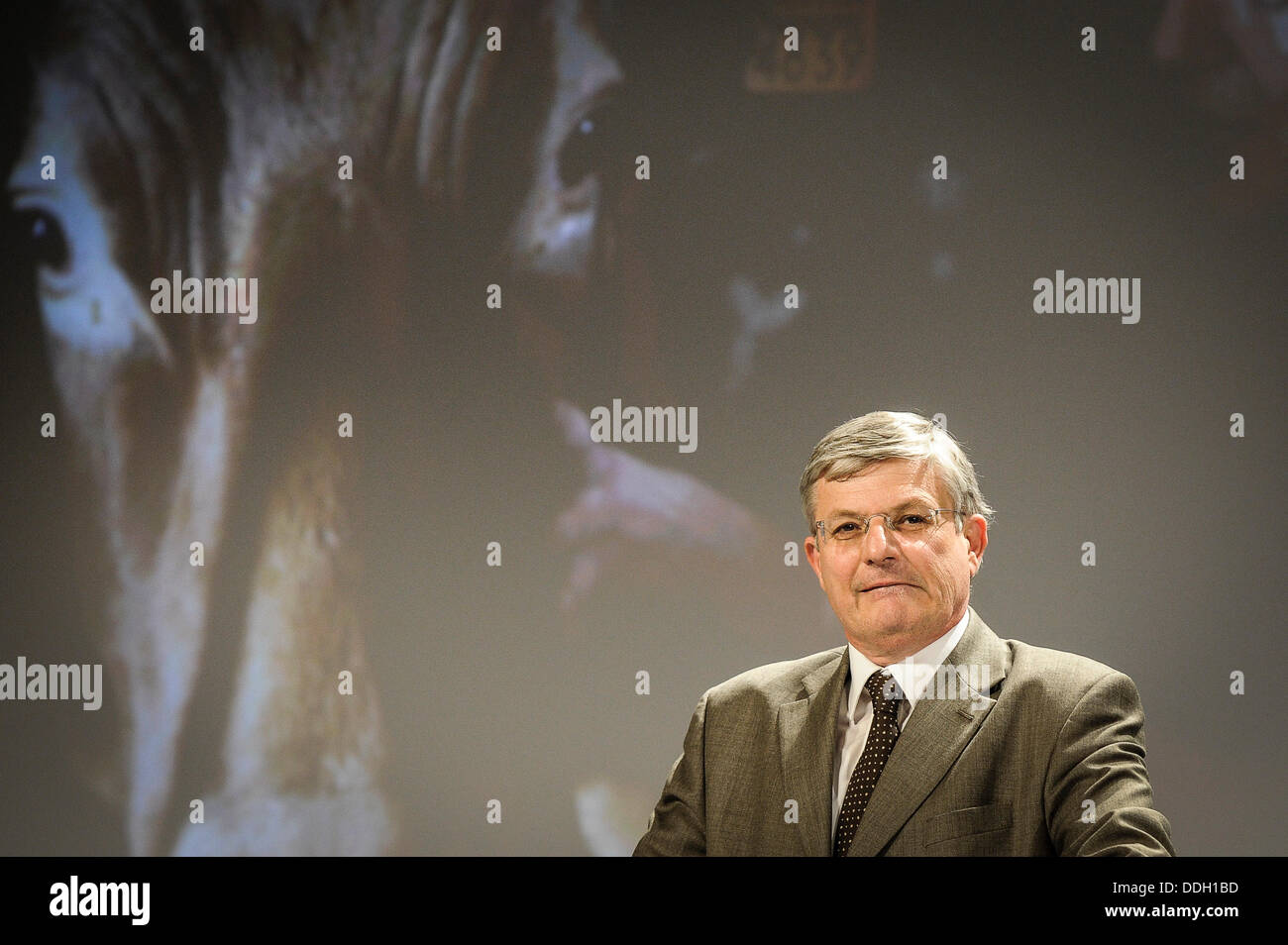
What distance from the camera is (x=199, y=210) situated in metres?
3.79

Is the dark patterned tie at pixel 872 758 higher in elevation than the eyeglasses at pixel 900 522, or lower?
lower

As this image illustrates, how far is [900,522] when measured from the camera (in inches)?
81.8

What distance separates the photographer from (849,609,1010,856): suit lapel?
1.84m

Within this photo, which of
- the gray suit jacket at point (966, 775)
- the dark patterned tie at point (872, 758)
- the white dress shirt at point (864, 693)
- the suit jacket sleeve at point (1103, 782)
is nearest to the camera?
the suit jacket sleeve at point (1103, 782)

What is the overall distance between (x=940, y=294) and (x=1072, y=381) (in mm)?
483

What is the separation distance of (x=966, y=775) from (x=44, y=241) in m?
3.38

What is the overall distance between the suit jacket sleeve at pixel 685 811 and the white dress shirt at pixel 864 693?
275 mm

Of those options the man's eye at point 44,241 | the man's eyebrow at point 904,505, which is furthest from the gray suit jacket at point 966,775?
the man's eye at point 44,241

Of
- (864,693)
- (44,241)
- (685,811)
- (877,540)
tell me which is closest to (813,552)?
(877,540)

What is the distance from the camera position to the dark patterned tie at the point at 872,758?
1.89 meters

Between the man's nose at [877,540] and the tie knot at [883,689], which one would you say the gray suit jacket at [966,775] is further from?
the man's nose at [877,540]

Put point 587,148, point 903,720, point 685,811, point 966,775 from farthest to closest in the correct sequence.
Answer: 1. point 587,148
2. point 685,811
3. point 903,720
4. point 966,775

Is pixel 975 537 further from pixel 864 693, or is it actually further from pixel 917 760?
pixel 917 760

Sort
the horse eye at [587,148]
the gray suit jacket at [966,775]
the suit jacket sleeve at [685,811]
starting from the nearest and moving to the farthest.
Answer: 1. the gray suit jacket at [966,775]
2. the suit jacket sleeve at [685,811]
3. the horse eye at [587,148]
